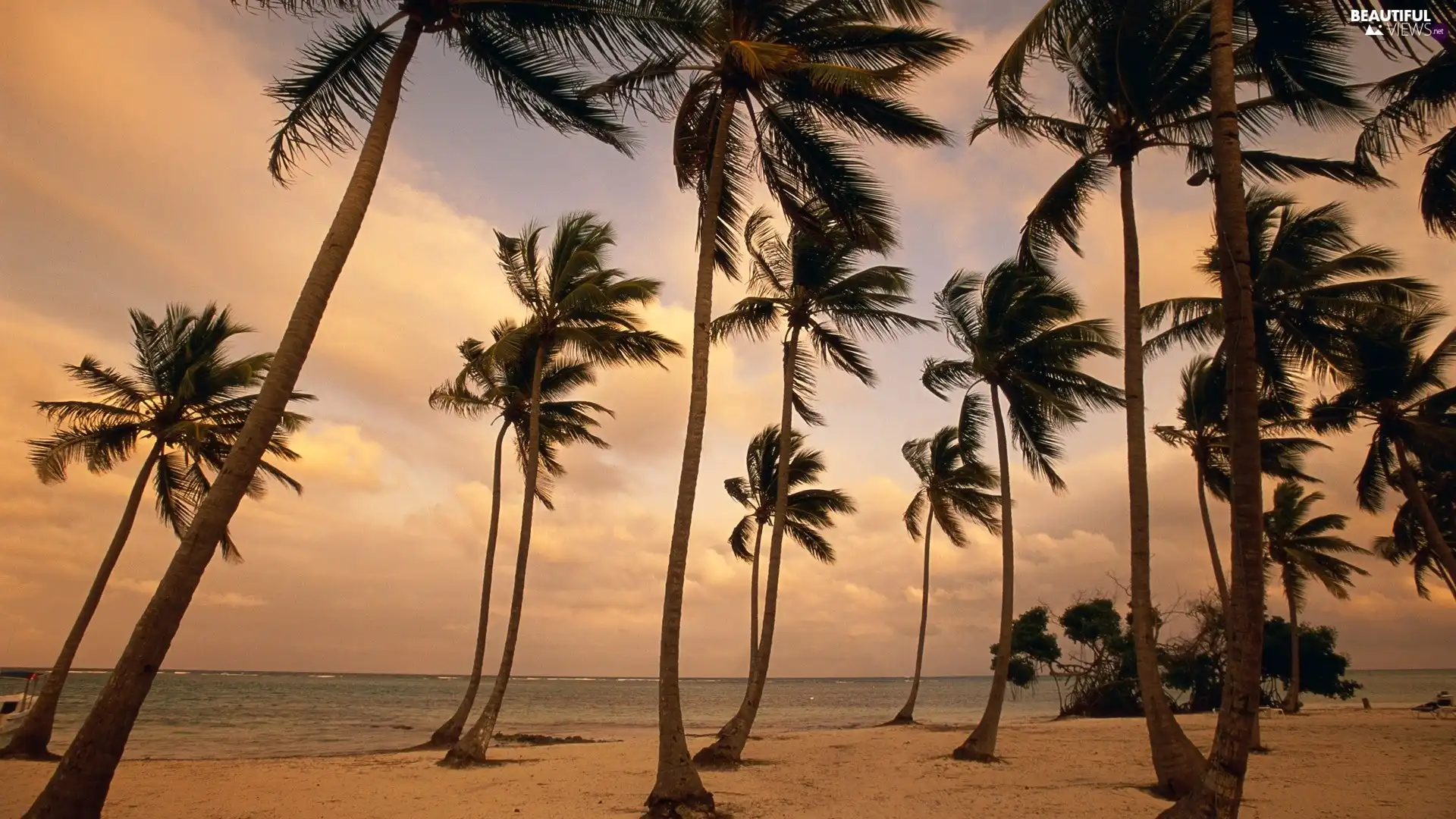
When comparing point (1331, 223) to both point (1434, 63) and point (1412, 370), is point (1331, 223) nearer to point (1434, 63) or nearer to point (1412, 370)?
point (1412, 370)

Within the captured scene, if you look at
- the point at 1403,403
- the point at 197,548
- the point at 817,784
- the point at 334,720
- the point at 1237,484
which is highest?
the point at 1403,403

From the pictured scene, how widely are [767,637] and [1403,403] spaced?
48.8 ft

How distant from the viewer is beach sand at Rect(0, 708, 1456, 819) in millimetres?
8336

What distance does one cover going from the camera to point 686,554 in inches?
333

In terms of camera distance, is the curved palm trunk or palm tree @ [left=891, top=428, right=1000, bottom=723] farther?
palm tree @ [left=891, top=428, right=1000, bottom=723]

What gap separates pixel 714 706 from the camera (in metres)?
55.7

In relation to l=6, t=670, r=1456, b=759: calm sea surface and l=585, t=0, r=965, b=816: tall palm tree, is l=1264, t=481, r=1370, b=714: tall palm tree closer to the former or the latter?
l=6, t=670, r=1456, b=759: calm sea surface

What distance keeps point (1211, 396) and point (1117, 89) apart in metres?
9.26

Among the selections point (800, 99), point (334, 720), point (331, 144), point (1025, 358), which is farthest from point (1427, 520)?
point (334, 720)

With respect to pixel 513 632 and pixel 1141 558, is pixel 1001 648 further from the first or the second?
pixel 513 632

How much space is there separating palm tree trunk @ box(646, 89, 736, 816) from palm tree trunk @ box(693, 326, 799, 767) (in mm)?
3675

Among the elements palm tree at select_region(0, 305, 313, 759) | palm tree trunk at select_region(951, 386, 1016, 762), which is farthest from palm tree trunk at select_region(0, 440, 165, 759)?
palm tree trunk at select_region(951, 386, 1016, 762)

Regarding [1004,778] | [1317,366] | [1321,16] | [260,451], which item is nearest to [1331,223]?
[1317,366]

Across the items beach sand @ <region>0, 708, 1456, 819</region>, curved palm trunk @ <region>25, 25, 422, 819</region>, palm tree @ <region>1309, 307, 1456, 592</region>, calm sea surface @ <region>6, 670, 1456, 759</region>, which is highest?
palm tree @ <region>1309, 307, 1456, 592</region>
